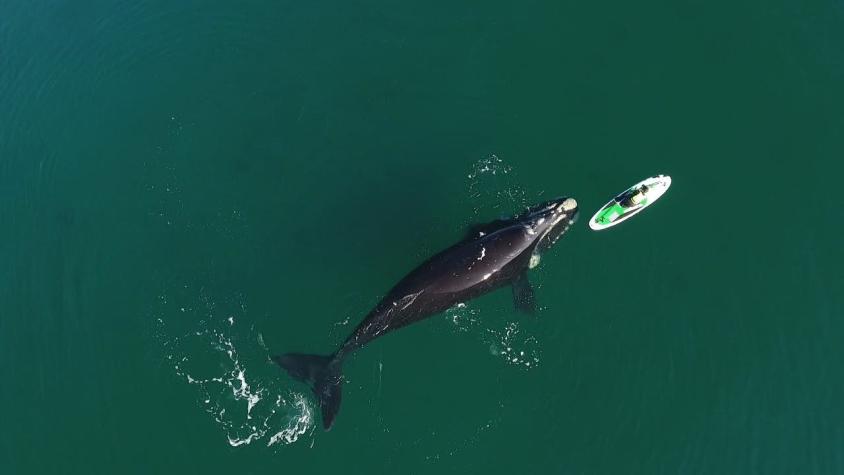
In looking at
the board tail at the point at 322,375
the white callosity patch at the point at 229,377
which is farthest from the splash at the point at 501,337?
the white callosity patch at the point at 229,377

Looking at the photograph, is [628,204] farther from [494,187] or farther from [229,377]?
[229,377]

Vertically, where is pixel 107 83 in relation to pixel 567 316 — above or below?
above

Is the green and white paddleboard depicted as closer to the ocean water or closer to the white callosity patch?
the ocean water

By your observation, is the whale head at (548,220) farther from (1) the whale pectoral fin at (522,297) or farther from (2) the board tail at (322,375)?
(2) the board tail at (322,375)

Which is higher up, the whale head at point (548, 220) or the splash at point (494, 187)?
the splash at point (494, 187)

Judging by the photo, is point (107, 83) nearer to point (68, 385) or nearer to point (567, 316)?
point (68, 385)

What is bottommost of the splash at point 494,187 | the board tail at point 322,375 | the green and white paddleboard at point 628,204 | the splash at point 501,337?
the splash at point 501,337

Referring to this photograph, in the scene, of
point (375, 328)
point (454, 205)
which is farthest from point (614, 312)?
point (375, 328)
